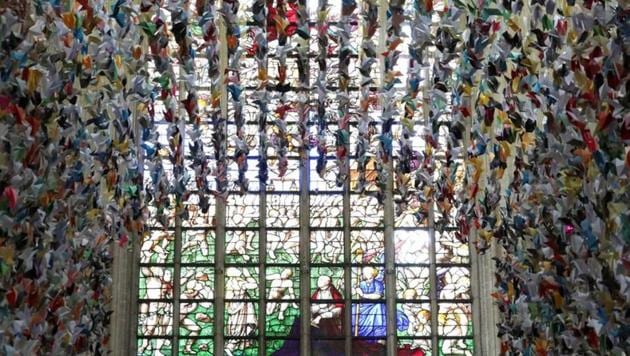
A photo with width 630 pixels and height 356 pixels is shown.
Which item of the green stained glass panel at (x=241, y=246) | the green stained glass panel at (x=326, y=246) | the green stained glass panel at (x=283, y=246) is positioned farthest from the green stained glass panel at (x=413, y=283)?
the green stained glass panel at (x=241, y=246)

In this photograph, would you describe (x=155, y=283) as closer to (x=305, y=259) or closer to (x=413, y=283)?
(x=305, y=259)

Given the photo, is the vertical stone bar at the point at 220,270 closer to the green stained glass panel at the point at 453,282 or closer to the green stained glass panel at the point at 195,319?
the green stained glass panel at the point at 195,319

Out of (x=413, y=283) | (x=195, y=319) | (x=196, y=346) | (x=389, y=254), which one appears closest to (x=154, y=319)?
(x=195, y=319)

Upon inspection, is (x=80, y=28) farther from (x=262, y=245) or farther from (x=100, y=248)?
(x=262, y=245)

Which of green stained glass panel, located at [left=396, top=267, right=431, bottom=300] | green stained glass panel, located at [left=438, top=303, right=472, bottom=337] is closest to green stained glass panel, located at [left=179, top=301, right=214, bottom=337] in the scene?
green stained glass panel, located at [left=396, top=267, right=431, bottom=300]

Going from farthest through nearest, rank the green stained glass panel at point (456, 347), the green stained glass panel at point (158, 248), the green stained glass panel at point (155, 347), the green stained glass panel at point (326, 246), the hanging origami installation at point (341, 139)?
the green stained glass panel at point (326, 246) < the green stained glass panel at point (158, 248) < the green stained glass panel at point (456, 347) < the green stained glass panel at point (155, 347) < the hanging origami installation at point (341, 139)

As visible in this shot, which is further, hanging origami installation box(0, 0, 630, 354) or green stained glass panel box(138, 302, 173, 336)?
green stained glass panel box(138, 302, 173, 336)

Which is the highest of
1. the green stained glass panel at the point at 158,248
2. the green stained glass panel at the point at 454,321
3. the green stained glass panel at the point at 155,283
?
the green stained glass panel at the point at 158,248

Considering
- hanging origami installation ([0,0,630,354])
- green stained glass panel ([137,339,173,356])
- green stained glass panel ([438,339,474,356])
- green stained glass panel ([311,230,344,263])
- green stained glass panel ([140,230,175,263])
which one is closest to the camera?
hanging origami installation ([0,0,630,354])

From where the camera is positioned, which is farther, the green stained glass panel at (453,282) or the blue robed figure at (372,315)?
the green stained glass panel at (453,282)

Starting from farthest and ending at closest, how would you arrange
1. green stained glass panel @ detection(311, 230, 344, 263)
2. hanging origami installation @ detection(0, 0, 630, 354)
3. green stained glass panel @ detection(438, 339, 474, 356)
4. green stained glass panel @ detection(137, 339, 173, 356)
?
green stained glass panel @ detection(311, 230, 344, 263)
green stained glass panel @ detection(438, 339, 474, 356)
green stained glass panel @ detection(137, 339, 173, 356)
hanging origami installation @ detection(0, 0, 630, 354)

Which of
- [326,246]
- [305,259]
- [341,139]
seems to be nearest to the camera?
[341,139]

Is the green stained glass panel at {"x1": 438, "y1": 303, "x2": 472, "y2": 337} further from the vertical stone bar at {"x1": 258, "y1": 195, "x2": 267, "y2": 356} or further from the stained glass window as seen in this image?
the vertical stone bar at {"x1": 258, "y1": 195, "x2": 267, "y2": 356}

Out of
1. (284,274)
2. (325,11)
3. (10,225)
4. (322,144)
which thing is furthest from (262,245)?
(10,225)
